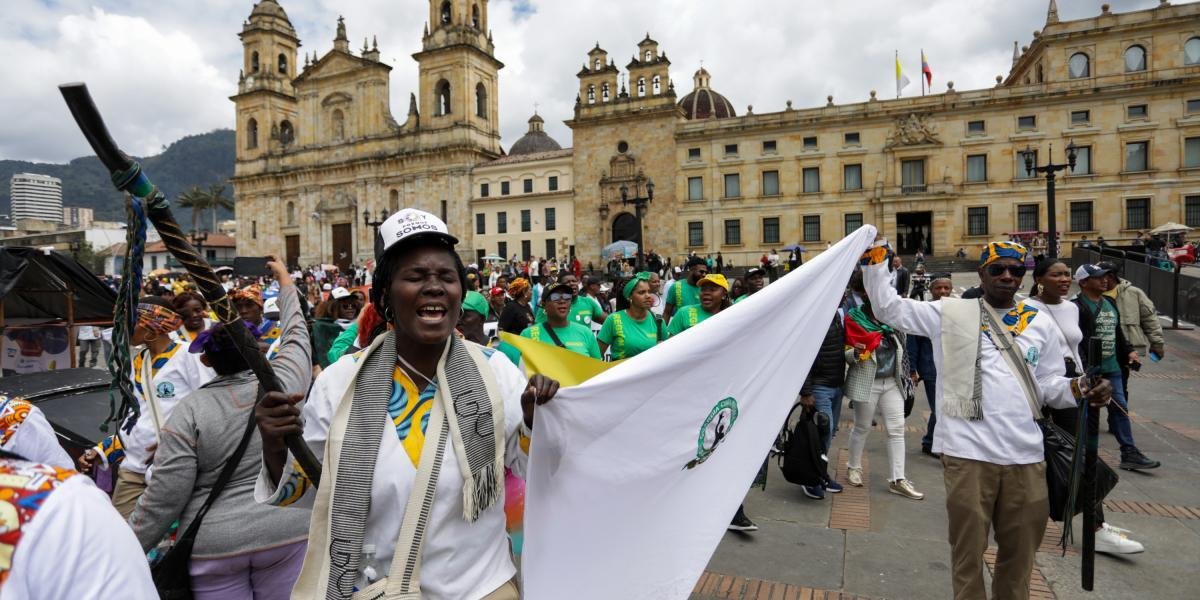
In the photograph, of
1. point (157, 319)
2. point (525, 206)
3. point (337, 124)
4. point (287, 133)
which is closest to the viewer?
point (157, 319)

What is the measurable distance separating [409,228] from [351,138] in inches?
2224

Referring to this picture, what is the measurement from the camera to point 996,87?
36.6 m

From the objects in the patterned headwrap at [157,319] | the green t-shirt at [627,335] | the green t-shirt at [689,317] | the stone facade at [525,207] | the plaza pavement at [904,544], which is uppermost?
the stone facade at [525,207]

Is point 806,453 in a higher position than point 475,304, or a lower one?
lower

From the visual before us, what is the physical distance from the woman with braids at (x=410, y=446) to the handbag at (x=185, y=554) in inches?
34.6

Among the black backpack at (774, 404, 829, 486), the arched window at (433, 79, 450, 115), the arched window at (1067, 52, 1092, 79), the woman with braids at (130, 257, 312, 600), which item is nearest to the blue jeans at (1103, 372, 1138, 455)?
the black backpack at (774, 404, 829, 486)

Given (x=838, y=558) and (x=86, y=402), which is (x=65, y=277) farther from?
(x=838, y=558)

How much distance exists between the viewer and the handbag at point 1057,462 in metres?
3.31

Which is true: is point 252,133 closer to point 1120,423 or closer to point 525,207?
point 525,207

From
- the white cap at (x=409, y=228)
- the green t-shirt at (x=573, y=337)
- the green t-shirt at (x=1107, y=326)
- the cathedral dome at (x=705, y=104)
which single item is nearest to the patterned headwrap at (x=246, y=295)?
the green t-shirt at (x=573, y=337)

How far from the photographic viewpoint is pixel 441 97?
166ft

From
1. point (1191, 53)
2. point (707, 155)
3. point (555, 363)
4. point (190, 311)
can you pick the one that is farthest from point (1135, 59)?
point (190, 311)

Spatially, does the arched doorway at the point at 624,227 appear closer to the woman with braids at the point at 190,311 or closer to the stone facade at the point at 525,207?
A: the stone facade at the point at 525,207

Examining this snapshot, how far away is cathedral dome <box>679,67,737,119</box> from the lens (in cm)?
5075
